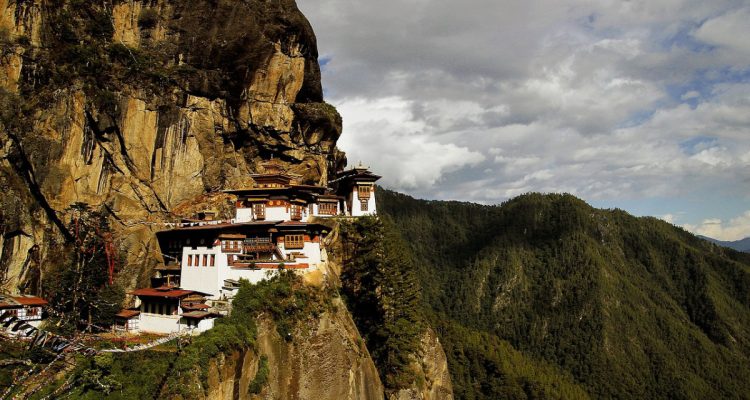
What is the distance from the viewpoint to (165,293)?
44938 mm

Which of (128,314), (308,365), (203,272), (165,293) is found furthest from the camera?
(203,272)

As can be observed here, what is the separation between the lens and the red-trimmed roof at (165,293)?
44000 mm

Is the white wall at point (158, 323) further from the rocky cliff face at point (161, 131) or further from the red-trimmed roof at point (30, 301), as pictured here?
the red-trimmed roof at point (30, 301)

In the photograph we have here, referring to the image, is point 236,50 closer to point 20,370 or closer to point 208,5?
point 208,5

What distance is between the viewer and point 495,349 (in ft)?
462

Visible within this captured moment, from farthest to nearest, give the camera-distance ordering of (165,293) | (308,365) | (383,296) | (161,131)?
(161,131), (383,296), (165,293), (308,365)

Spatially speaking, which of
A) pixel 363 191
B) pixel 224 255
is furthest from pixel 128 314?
pixel 363 191

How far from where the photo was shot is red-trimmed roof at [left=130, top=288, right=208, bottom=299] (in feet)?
144

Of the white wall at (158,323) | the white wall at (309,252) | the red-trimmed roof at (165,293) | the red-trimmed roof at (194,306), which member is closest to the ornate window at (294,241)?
the white wall at (309,252)

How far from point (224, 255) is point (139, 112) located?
2083 cm

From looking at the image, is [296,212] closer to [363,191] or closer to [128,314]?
[363,191]

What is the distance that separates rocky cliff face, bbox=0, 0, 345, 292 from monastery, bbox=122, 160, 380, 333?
4.34m

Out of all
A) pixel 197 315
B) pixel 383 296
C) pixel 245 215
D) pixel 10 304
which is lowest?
pixel 197 315

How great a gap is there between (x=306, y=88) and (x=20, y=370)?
164ft
